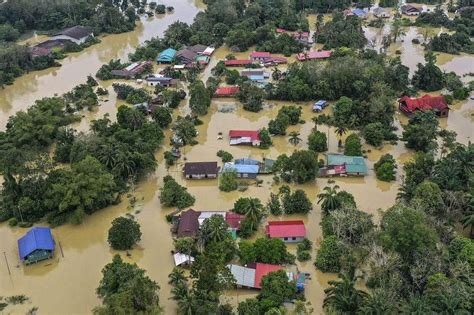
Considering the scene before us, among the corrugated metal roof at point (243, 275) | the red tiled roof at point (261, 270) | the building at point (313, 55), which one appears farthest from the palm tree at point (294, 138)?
the building at point (313, 55)

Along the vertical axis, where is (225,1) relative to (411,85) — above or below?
above

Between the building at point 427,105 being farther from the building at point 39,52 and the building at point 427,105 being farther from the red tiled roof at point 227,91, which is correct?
the building at point 39,52

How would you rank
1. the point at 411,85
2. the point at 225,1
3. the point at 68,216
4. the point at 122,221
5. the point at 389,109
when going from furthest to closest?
the point at 225,1, the point at 411,85, the point at 389,109, the point at 68,216, the point at 122,221

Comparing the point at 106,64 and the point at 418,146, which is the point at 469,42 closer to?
the point at 418,146

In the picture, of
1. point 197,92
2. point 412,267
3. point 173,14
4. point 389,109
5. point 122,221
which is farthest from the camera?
point 173,14

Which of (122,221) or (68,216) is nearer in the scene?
(122,221)

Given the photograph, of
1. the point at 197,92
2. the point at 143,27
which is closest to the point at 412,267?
the point at 197,92

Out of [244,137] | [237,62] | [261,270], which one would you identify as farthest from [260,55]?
[261,270]
